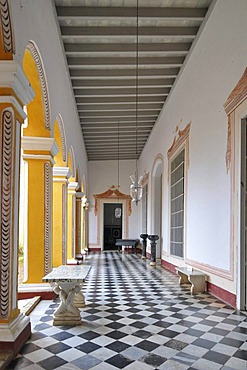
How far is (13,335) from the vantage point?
11.2 ft

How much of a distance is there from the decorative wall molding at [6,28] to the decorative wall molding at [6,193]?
24.6 inches

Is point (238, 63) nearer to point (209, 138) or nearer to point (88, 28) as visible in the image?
point (209, 138)

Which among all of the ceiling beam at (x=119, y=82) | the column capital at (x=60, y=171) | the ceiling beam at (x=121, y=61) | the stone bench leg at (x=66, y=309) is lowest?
the stone bench leg at (x=66, y=309)

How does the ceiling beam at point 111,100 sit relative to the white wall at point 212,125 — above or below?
above

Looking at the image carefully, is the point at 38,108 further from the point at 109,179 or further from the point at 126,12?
the point at 109,179

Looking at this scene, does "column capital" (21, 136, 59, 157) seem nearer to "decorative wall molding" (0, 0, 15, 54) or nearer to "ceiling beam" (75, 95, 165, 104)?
"decorative wall molding" (0, 0, 15, 54)

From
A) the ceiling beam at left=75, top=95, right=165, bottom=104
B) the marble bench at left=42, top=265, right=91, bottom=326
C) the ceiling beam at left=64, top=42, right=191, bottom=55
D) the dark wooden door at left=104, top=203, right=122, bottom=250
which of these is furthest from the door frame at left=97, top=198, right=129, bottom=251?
the marble bench at left=42, top=265, right=91, bottom=326

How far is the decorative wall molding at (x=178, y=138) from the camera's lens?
870 centimetres

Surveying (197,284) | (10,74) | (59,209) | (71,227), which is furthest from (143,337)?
(71,227)

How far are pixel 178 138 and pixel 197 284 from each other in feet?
14.1

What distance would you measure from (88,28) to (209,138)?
3.53m

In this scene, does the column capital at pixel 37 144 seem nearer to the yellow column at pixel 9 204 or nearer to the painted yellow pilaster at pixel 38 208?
the painted yellow pilaster at pixel 38 208

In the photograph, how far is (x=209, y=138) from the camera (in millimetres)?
6840

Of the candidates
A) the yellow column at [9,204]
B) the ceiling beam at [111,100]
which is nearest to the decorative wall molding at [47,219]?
the yellow column at [9,204]
